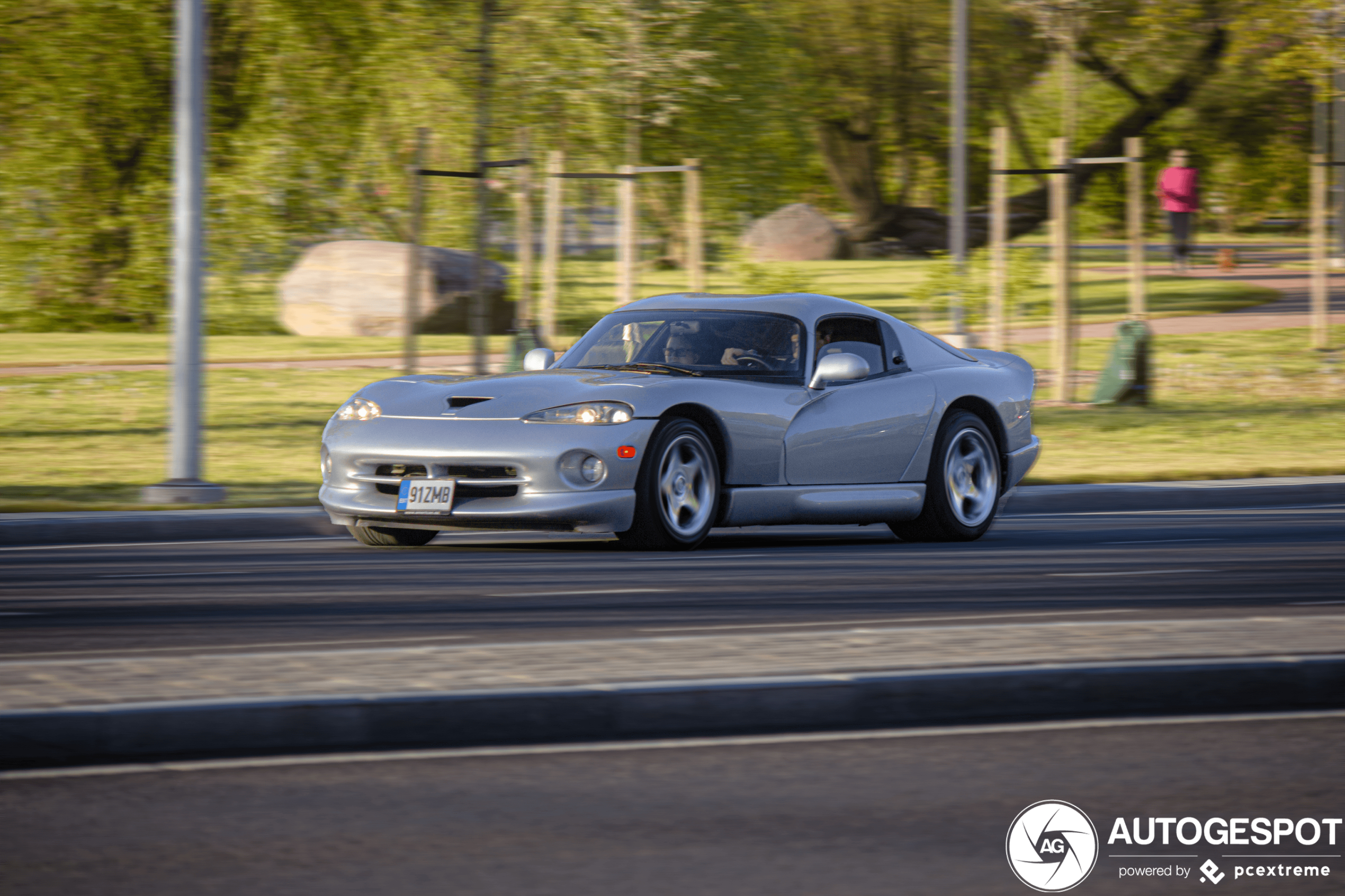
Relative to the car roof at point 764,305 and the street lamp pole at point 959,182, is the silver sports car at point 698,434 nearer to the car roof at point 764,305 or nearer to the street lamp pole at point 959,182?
the car roof at point 764,305

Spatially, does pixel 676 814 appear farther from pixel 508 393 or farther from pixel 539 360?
pixel 539 360

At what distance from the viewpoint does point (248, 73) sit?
95.0 ft

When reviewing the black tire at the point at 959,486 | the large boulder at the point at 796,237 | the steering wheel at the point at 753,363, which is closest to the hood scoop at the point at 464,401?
the steering wheel at the point at 753,363

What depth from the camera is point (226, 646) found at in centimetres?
692

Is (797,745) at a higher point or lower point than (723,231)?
lower

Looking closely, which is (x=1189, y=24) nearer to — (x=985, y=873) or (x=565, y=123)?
(x=565, y=123)

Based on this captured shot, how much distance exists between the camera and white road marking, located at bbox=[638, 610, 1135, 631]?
7.38 metres

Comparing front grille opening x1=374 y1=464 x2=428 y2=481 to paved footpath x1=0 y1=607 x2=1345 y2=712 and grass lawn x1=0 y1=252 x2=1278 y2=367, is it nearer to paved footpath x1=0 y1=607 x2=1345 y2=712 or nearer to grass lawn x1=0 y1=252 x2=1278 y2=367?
paved footpath x1=0 y1=607 x2=1345 y2=712

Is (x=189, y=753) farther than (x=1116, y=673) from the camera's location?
No

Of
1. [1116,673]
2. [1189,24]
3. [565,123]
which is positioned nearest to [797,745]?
[1116,673]

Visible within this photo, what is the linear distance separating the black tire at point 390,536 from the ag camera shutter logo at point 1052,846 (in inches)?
250

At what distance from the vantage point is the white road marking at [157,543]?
11.0 metres

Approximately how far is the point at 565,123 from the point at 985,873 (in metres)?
26.2

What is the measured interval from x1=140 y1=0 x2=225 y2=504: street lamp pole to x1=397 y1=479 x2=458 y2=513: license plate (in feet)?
11.2
